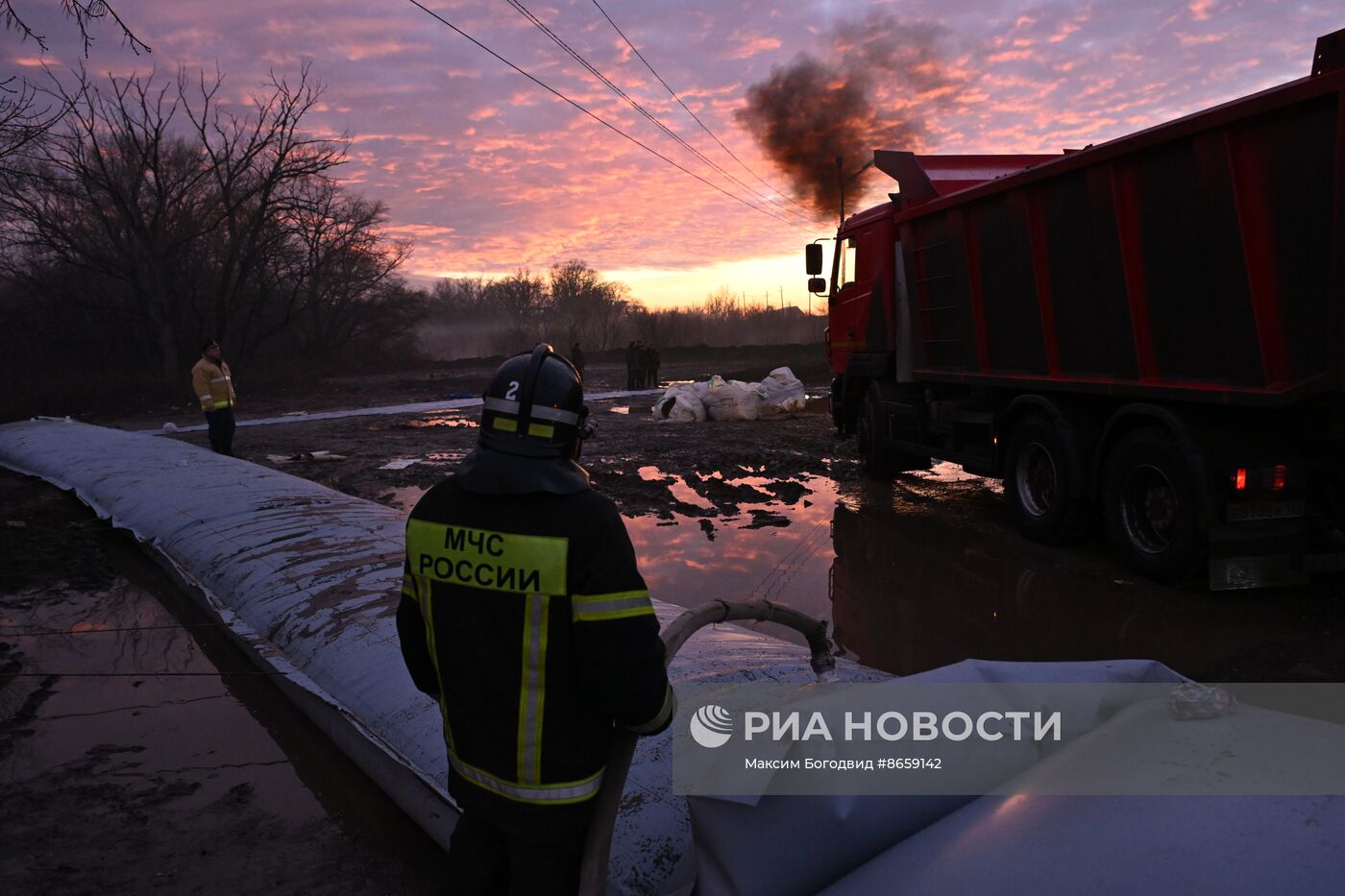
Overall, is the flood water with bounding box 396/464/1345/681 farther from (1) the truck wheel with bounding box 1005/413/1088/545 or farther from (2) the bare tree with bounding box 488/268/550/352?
(2) the bare tree with bounding box 488/268/550/352

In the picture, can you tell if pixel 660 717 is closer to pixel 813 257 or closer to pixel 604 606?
pixel 604 606

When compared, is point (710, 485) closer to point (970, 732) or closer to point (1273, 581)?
point (1273, 581)

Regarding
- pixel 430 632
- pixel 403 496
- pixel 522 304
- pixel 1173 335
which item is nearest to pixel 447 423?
pixel 403 496

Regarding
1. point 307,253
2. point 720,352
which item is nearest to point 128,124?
point 307,253

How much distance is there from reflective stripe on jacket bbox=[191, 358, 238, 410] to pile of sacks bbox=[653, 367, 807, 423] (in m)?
7.58

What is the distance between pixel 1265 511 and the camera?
4.80 m

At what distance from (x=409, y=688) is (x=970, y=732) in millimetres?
1909

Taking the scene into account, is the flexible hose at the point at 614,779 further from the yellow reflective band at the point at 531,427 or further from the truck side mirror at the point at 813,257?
the truck side mirror at the point at 813,257

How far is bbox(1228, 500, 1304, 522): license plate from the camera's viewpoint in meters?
4.79

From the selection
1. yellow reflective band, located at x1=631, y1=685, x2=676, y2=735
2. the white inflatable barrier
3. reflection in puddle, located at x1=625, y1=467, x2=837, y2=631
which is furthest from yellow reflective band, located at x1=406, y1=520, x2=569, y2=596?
reflection in puddle, located at x1=625, y1=467, x2=837, y2=631

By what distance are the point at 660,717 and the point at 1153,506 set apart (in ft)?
16.0

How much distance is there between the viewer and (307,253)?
31.1 meters

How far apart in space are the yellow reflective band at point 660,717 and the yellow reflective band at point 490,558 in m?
0.30

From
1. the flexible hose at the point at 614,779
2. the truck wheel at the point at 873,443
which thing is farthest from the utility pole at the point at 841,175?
the flexible hose at the point at 614,779
